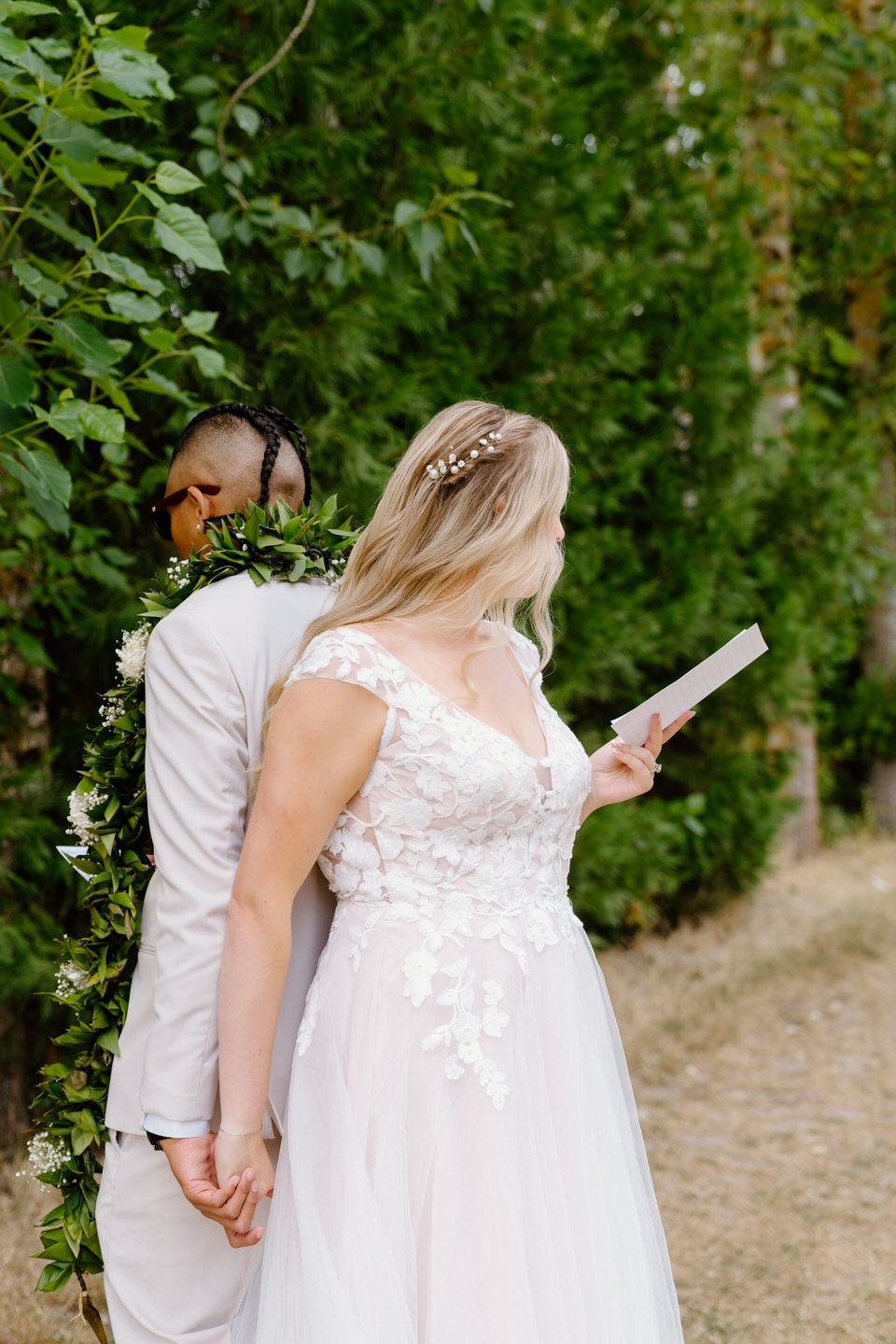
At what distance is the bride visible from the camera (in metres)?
1.69

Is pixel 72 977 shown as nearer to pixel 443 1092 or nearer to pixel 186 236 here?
pixel 443 1092

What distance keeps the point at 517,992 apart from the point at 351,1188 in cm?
39

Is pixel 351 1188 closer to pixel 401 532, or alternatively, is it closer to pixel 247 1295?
pixel 247 1295

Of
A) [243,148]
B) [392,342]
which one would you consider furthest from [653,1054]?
[243,148]

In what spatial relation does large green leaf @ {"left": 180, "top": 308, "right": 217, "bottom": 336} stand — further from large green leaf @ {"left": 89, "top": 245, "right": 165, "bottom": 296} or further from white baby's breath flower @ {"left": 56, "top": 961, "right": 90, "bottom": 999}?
white baby's breath flower @ {"left": 56, "top": 961, "right": 90, "bottom": 999}

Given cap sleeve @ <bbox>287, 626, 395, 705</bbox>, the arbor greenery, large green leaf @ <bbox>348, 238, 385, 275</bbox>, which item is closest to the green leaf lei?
cap sleeve @ <bbox>287, 626, 395, 705</bbox>

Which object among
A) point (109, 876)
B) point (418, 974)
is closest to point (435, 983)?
point (418, 974)

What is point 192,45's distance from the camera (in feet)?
11.0

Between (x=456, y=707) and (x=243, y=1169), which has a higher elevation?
(x=456, y=707)

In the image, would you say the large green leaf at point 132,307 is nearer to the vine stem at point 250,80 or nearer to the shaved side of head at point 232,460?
the shaved side of head at point 232,460

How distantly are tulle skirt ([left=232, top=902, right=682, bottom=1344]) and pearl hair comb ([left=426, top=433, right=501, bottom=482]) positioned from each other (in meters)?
0.73

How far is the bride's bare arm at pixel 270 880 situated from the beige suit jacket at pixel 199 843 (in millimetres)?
66

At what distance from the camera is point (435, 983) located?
179 centimetres

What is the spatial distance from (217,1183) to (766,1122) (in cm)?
340
